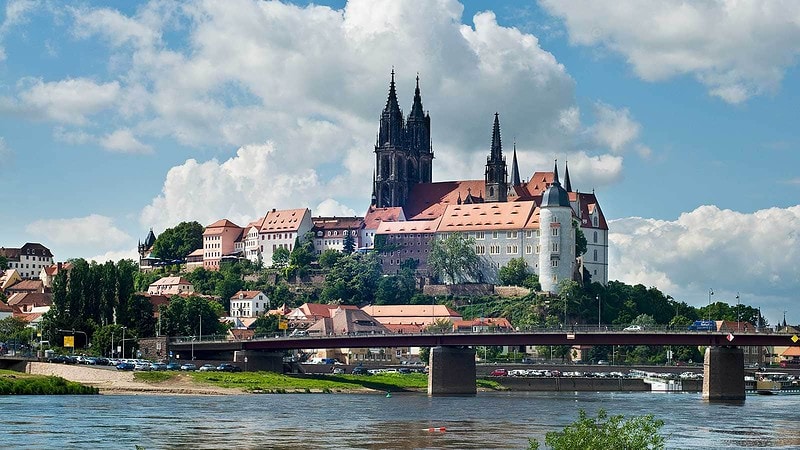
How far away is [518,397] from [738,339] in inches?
943

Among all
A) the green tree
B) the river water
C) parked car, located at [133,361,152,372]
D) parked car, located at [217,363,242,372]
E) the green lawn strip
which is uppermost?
the green tree

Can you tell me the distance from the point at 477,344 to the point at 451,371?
4.74 m

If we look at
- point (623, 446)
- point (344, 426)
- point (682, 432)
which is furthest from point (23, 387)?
point (623, 446)

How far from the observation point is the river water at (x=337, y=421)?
3610 inches

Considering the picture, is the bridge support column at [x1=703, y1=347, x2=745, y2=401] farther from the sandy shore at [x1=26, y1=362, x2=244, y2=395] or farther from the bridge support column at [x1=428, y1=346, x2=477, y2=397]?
the sandy shore at [x1=26, y1=362, x2=244, y2=395]

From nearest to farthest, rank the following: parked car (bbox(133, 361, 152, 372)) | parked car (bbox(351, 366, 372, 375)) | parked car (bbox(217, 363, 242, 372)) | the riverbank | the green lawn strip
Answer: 1. the riverbank
2. the green lawn strip
3. parked car (bbox(133, 361, 152, 372))
4. parked car (bbox(217, 363, 242, 372))
5. parked car (bbox(351, 366, 372, 375))

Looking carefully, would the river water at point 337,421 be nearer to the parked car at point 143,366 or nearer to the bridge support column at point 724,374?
the bridge support column at point 724,374

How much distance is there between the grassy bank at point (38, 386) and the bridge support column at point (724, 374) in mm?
59334

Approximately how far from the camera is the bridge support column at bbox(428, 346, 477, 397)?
162 metres

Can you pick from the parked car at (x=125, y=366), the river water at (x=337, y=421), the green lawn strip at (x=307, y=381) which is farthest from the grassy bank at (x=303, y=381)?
the river water at (x=337, y=421)

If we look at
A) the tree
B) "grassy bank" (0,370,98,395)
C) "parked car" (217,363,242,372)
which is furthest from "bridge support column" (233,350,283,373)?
the tree

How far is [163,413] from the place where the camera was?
112 m

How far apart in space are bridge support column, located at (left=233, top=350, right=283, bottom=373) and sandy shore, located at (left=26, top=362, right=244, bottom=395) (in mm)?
20687

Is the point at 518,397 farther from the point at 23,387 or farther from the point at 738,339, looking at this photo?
the point at 23,387
